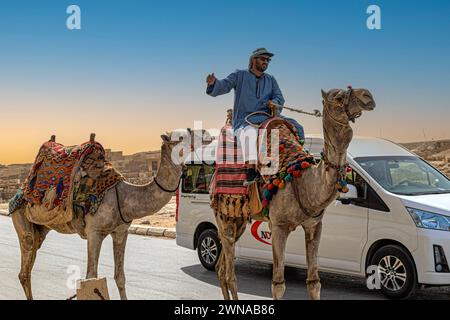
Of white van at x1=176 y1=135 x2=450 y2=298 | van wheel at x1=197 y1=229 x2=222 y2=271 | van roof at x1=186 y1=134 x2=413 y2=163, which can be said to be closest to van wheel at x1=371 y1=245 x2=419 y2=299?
white van at x1=176 y1=135 x2=450 y2=298

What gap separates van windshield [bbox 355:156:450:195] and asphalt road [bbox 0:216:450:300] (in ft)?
5.39

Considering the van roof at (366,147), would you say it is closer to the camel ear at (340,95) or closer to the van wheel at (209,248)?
the van wheel at (209,248)

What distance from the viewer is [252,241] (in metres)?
11.4

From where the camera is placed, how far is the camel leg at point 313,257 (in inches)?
271

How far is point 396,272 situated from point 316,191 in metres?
3.21

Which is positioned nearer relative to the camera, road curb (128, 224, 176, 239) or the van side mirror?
the van side mirror

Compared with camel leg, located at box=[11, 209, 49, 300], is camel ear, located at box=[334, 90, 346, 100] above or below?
above

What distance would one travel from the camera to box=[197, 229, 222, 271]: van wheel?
12148 mm

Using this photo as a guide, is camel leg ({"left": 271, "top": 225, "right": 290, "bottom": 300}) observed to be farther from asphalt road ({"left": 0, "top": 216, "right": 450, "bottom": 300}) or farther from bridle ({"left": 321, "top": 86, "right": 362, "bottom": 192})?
asphalt road ({"left": 0, "top": 216, "right": 450, "bottom": 300})

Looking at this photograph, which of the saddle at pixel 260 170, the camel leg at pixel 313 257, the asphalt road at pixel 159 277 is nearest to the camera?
the camel leg at pixel 313 257

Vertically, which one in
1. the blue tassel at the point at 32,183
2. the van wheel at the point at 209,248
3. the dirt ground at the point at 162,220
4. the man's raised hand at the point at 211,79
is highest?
the man's raised hand at the point at 211,79

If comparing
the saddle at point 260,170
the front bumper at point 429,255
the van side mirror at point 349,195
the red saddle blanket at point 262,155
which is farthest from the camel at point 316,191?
the front bumper at point 429,255
